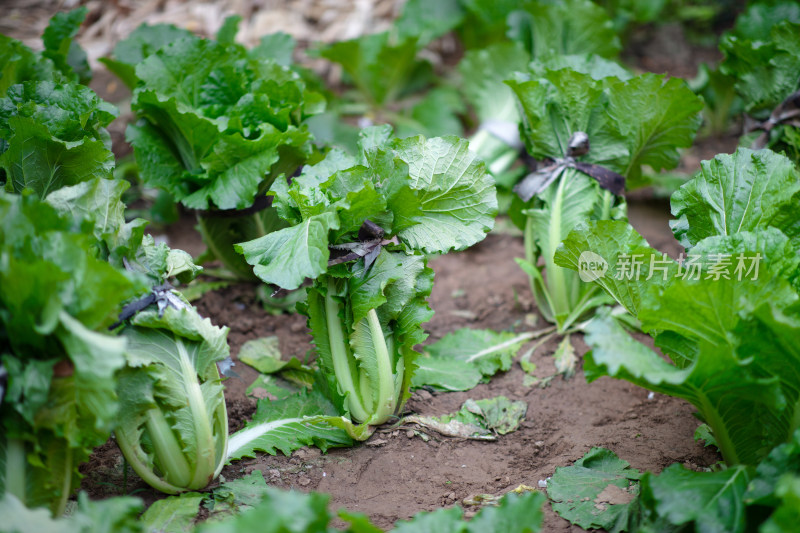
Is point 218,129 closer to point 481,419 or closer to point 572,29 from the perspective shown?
point 481,419

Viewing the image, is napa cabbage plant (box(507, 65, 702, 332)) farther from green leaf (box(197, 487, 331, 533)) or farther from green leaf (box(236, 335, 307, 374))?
green leaf (box(197, 487, 331, 533))

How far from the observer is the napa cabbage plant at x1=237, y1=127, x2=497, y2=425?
2764mm

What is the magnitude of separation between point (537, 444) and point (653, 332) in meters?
0.86

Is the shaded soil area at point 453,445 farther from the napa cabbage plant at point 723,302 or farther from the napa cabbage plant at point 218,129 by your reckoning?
the napa cabbage plant at point 218,129

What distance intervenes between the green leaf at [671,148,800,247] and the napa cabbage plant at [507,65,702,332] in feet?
2.03

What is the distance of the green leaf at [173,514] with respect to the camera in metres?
2.40

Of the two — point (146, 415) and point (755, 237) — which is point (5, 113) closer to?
point (146, 415)

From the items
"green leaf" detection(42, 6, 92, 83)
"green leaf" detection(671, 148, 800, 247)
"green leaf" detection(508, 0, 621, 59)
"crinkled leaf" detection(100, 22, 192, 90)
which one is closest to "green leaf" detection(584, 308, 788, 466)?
"green leaf" detection(671, 148, 800, 247)

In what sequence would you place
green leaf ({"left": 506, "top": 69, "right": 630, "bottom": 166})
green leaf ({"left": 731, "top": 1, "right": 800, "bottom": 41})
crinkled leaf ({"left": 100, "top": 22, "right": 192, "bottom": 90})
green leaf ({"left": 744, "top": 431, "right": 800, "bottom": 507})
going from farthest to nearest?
1. green leaf ({"left": 731, "top": 1, "right": 800, "bottom": 41})
2. crinkled leaf ({"left": 100, "top": 22, "right": 192, "bottom": 90})
3. green leaf ({"left": 506, "top": 69, "right": 630, "bottom": 166})
4. green leaf ({"left": 744, "top": 431, "right": 800, "bottom": 507})

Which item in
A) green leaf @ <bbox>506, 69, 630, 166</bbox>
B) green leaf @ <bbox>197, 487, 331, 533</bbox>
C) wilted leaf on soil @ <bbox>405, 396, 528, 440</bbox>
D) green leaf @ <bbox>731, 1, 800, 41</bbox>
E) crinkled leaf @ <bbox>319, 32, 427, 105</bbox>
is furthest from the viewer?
crinkled leaf @ <bbox>319, 32, 427, 105</bbox>

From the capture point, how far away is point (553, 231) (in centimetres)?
374

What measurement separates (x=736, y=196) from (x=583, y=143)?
38.8 inches

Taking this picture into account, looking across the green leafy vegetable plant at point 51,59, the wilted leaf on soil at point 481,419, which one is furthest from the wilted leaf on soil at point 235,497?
the green leafy vegetable plant at point 51,59

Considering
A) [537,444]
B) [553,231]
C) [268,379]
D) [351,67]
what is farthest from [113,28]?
[537,444]
